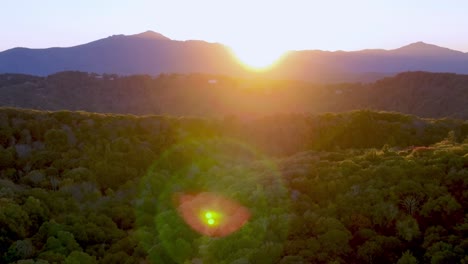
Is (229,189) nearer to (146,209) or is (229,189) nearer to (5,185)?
(146,209)

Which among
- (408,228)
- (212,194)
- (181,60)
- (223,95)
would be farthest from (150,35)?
(408,228)

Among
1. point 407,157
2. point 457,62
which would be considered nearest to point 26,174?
point 407,157

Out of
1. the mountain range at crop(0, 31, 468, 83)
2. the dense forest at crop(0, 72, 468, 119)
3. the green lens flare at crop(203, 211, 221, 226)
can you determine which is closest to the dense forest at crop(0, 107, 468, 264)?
the green lens flare at crop(203, 211, 221, 226)

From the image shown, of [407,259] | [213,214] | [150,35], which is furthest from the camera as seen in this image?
[150,35]

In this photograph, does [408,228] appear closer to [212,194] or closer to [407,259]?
[407,259]

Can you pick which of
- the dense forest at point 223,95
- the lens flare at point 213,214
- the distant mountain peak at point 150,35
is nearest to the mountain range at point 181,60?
the distant mountain peak at point 150,35
